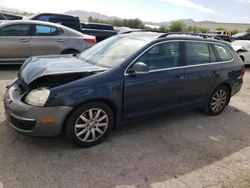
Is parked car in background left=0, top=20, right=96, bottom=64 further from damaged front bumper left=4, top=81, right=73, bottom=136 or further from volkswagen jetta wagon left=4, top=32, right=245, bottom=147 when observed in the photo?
damaged front bumper left=4, top=81, right=73, bottom=136

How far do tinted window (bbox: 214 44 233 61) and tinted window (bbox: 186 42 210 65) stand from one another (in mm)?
353

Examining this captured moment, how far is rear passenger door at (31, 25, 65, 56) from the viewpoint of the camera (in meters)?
7.95

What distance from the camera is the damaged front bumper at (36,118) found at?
335cm

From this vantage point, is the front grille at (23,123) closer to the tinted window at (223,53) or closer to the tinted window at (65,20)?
the tinted window at (223,53)

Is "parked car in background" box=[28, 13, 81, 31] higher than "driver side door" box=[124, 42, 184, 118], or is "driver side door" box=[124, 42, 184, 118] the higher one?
"parked car in background" box=[28, 13, 81, 31]

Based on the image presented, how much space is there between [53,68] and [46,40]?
15.1 ft

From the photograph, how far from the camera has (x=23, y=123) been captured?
11.2ft

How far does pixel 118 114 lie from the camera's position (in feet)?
13.0

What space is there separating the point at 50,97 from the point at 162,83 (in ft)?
5.86

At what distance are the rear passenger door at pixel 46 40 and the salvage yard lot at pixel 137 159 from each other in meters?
3.56

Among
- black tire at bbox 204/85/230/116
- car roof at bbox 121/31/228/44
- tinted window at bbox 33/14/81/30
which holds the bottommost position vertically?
black tire at bbox 204/85/230/116

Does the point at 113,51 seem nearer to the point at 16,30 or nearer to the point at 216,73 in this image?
the point at 216,73

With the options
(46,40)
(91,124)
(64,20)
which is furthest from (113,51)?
(64,20)

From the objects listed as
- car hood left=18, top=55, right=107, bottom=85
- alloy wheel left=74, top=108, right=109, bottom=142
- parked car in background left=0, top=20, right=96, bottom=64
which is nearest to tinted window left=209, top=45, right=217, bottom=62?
car hood left=18, top=55, right=107, bottom=85
